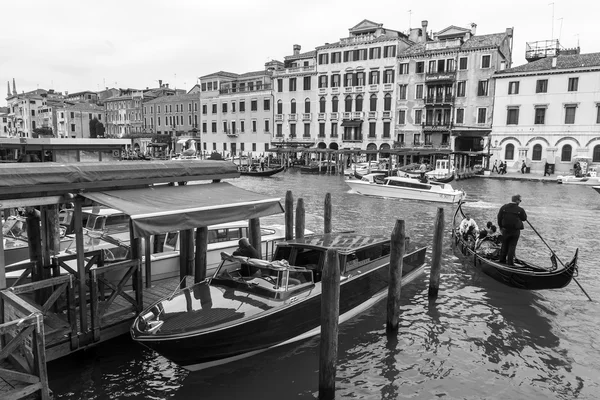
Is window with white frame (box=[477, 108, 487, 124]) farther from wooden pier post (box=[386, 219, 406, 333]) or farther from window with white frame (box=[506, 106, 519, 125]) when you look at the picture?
wooden pier post (box=[386, 219, 406, 333])

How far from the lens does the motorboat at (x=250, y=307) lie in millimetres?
6531

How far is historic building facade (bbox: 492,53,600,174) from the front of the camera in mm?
36688

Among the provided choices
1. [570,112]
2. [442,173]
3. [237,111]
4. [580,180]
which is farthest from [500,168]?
[237,111]

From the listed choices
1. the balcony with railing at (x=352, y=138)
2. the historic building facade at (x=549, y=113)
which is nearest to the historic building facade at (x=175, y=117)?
the balcony with railing at (x=352, y=138)

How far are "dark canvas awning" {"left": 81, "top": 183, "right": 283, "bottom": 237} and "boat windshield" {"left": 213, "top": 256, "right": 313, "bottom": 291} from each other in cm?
83

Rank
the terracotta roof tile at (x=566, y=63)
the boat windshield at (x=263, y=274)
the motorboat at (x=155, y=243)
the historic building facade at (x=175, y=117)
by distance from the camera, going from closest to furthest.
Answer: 1. the boat windshield at (x=263, y=274)
2. the motorboat at (x=155, y=243)
3. the terracotta roof tile at (x=566, y=63)
4. the historic building facade at (x=175, y=117)

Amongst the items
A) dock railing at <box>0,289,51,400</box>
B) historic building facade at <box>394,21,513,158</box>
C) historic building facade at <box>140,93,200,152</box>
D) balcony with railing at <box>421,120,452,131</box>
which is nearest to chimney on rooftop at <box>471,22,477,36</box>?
historic building facade at <box>394,21,513,158</box>

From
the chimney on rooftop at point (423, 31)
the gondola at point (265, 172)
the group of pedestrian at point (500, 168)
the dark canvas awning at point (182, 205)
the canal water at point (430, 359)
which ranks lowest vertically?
the canal water at point (430, 359)

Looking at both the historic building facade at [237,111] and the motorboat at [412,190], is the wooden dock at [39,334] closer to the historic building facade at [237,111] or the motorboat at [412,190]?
the motorboat at [412,190]

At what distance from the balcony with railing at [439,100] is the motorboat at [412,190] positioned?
19.2 meters

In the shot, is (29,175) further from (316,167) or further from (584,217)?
(316,167)

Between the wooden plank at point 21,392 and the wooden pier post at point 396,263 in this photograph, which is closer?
the wooden plank at point 21,392

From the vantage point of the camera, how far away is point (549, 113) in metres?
38.3

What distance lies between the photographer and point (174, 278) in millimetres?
9516
